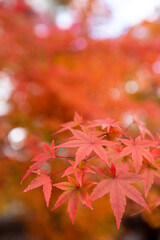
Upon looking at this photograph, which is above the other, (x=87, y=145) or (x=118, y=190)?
(x=87, y=145)

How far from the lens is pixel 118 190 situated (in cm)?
63

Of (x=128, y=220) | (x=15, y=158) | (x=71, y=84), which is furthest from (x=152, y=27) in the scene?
(x=128, y=220)

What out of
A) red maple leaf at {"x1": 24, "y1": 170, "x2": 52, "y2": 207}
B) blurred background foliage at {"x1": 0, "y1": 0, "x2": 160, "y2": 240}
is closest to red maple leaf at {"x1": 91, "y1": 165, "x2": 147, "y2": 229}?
red maple leaf at {"x1": 24, "y1": 170, "x2": 52, "y2": 207}

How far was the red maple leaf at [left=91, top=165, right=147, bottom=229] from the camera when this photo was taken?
0.60 m

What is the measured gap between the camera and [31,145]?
2682 mm

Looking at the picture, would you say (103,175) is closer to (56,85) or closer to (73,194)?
(73,194)

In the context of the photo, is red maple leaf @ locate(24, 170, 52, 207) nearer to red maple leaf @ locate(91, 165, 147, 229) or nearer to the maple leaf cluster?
the maple leaf cluster

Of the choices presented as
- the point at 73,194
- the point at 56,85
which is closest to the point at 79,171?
the point at 73,194

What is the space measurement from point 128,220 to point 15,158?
541 centimetres

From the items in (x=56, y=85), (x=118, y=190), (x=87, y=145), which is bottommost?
(x=118, y=190)

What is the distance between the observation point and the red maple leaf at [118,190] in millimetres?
597

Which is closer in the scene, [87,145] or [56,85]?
[87,145]

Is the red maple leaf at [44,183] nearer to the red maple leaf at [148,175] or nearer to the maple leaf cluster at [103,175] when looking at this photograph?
the maple leaf cluster at [103,175]

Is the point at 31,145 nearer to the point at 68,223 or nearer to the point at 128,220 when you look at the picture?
the point at 68,223
